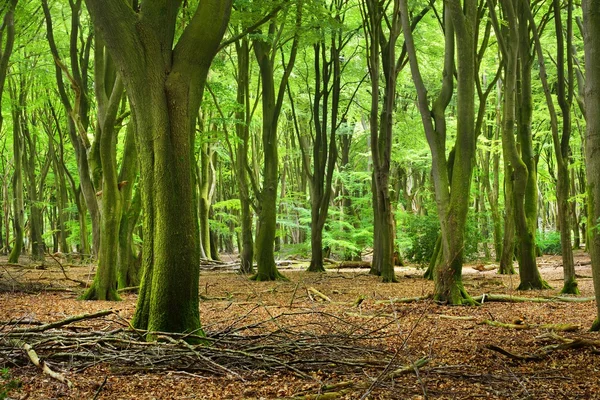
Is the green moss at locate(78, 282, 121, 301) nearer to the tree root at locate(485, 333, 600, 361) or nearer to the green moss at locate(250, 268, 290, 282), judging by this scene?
the green moss at locate(250, 268, 290, 282)

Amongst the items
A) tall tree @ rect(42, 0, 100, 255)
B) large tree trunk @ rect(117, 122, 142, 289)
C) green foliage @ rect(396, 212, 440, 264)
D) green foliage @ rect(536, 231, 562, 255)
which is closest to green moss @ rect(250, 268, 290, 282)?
large tree trunk @ rect(117, 122, 142, 289)

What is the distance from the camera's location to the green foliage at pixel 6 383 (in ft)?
10.7

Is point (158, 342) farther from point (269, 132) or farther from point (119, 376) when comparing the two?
point (269, 132)

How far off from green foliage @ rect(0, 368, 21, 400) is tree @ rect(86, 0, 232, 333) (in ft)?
4.78

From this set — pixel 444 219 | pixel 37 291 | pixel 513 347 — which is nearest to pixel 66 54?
pixel 37 291

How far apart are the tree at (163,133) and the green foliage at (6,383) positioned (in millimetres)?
1456

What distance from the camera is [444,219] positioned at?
8070 mm

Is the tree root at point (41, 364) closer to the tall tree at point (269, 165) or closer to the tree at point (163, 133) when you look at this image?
the tree at point (163, 133)

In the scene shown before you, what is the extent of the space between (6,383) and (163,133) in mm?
2515

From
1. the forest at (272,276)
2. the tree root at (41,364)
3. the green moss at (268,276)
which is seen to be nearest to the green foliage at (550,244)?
the forest at (272,276)

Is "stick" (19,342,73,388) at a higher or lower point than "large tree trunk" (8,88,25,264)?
lower

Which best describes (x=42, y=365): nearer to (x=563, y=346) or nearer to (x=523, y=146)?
(x=563, y=346)

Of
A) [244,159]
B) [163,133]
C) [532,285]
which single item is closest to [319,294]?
[532,285]

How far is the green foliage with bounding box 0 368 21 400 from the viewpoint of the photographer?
10.7 feet
